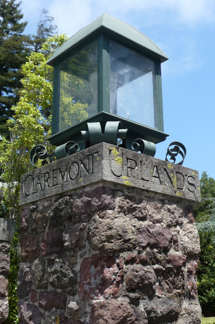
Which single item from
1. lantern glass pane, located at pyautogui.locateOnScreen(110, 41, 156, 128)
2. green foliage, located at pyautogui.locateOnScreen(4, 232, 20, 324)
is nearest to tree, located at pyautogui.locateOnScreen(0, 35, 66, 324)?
green foliage, located at pyautogui.locateOnScreen(4, 232, 20, 324)

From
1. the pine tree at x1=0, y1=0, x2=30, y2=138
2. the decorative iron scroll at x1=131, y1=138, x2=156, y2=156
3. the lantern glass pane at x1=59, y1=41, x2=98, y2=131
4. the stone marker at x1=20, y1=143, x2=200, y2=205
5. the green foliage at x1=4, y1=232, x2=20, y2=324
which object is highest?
the pine tree at x1=0, y1=0, x2=30, y2=138

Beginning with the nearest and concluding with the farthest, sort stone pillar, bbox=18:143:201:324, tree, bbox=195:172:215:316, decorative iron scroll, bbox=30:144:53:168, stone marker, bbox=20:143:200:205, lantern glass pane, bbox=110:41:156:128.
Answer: stone pillar, bbox=18:143:201:324, stone marker, bbox=20:143:200:205, lantern glass pane, bbox=110:41:156:128, decorative iron scroll, bbox=30:144:53:168, tree, bbox=195:172:215:316

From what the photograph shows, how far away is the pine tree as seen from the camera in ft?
67.2

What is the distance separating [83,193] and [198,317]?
1.24 metres

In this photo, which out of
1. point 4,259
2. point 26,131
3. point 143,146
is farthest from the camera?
point 26,131

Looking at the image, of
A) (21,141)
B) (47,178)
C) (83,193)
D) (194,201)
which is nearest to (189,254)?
(194,201)

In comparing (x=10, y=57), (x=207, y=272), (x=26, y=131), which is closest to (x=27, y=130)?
(x=26, y=131)

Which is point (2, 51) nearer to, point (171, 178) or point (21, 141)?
point (21, 141)

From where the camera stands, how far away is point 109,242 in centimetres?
254

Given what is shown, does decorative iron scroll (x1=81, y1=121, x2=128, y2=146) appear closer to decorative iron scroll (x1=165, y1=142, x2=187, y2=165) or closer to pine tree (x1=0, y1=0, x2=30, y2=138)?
decorative iron scroll (x1=165, y1=142, x2=187, y2=165)

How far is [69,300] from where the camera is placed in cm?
267

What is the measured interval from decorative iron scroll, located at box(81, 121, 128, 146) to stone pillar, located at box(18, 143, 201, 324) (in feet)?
0.39

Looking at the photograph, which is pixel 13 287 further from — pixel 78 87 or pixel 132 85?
pixel 132 85

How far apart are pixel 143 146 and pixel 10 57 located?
765 inches
